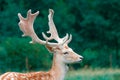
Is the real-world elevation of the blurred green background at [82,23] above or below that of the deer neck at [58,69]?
above

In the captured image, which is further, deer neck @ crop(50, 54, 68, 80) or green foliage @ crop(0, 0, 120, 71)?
green foliage @ crop(0, 0, 120, 71)

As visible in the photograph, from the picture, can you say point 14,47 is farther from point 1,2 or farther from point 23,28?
point 23,28

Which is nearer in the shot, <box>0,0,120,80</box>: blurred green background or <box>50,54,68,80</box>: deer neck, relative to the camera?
<box>50,54,68,80</box>: deer neck

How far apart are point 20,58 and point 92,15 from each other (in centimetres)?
1448

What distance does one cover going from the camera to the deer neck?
46.0ft

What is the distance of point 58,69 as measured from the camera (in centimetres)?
1407

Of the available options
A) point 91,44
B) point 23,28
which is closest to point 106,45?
point 91,44

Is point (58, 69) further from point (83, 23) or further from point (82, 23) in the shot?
point (82, 23)

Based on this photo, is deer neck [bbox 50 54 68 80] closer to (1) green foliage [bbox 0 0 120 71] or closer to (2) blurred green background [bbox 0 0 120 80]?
(2) blurred green background [bbox 0 0 120 80]

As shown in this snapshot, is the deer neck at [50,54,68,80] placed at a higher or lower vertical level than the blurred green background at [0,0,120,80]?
lower

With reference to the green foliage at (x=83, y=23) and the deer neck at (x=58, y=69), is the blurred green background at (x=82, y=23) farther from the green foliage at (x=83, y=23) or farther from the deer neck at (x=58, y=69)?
the deer neck at (x=58, y=69)

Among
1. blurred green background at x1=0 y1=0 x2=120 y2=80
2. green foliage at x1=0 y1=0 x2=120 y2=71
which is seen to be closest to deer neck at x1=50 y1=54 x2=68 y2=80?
blurred green background at x1=0 y1=0 x2=120 y2=80

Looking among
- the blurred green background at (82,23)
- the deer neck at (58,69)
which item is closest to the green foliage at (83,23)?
the blurred green background at (82,23)

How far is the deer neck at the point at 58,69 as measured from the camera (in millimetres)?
14031
